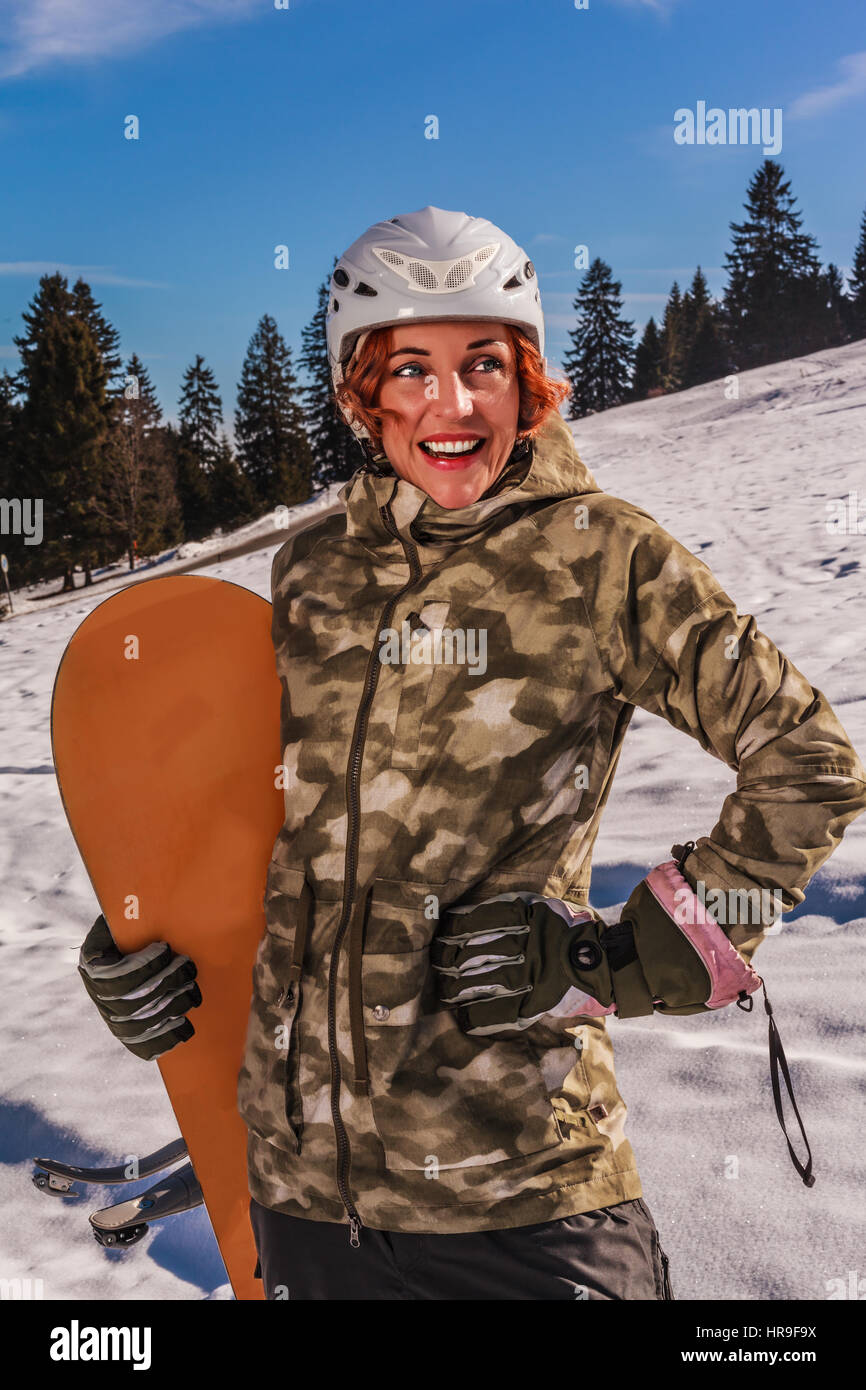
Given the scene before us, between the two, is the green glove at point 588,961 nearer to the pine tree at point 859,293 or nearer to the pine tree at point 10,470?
the pine tree at point 10,470

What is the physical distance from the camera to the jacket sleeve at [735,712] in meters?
1.42

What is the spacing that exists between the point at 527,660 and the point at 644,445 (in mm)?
23650

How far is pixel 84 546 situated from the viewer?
3888 centimetres

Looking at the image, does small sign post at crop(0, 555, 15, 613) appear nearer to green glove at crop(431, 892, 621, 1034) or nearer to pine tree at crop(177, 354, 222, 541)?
pine tree at crop(177, 354, 222, 541)

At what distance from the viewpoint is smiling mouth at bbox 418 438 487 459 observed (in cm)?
171

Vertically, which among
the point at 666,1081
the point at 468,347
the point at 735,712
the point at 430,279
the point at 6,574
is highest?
the point at 430,279

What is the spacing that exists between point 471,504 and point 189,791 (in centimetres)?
90

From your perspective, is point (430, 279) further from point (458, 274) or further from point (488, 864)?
point (488, 864)

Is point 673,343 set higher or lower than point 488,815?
higher

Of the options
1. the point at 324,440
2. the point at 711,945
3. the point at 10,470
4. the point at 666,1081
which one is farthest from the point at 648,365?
the point at 711,945

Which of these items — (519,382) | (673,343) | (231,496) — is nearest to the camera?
(519,382)

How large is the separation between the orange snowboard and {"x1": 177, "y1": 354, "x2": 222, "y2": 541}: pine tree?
44.8 meters

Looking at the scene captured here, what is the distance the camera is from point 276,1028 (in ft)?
5.50

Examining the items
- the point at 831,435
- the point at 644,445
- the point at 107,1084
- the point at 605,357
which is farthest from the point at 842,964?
the point at 605,357
